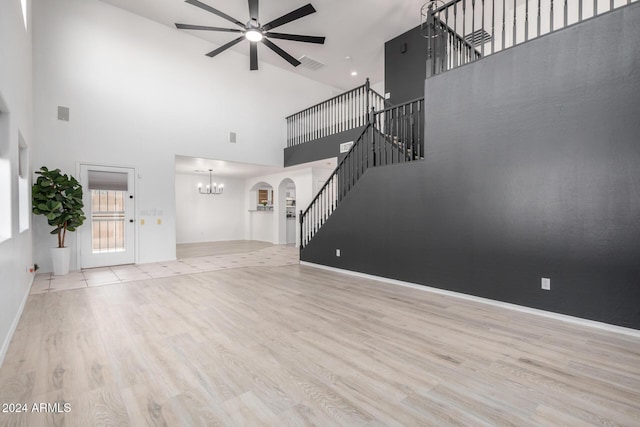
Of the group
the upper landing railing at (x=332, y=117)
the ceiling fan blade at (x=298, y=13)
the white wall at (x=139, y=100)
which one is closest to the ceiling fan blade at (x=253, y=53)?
the ceiling fan blade at (x=298, y=13)

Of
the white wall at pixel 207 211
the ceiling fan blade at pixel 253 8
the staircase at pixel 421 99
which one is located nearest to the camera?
the staircase at pixel 421 99

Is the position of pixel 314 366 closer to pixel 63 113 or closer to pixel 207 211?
pixel 63 113

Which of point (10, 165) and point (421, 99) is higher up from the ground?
point (421, 99)

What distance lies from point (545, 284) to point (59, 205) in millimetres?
7152

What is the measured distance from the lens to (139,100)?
6691mm

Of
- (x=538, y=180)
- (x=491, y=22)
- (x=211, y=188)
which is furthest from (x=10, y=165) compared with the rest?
(x=211, y=188)

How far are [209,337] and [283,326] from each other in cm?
70

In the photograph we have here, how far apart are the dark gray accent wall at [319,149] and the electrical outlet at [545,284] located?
187 inches

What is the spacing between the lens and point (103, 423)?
61.9 inches

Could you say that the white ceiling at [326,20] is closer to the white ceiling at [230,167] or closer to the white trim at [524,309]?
the white ceiling at [230,167]

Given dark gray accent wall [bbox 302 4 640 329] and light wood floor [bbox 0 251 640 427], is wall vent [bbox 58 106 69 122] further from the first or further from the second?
dark gray accent wall [bbox 302 4 640 329]

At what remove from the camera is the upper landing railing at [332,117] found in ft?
25.0

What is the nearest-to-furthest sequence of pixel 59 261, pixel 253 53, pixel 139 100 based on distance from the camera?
pixel 59 261 < pixel 253 53 < pixel 139 100

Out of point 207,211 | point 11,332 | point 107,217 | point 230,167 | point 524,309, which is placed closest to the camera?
point 11,332
